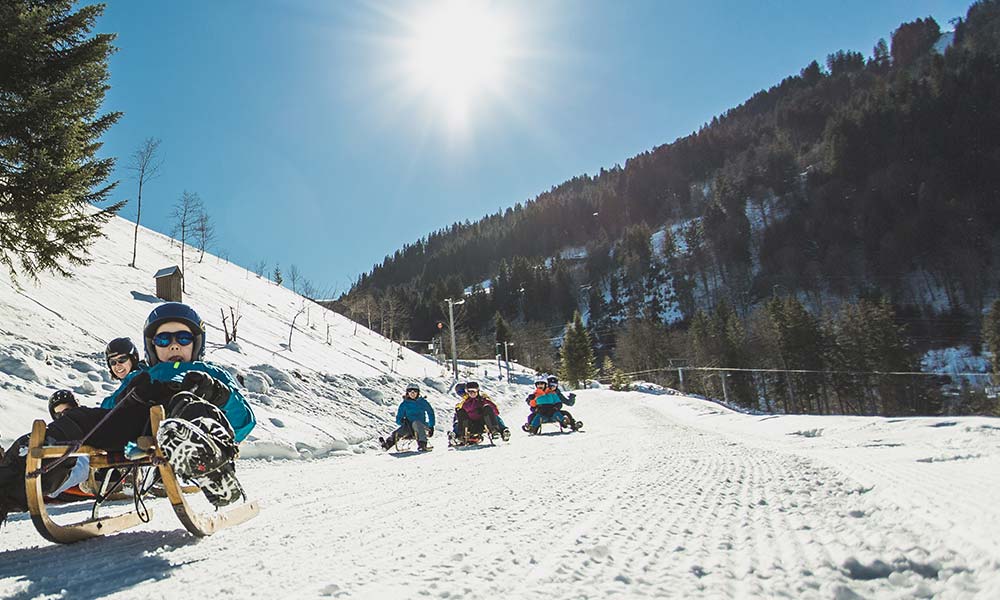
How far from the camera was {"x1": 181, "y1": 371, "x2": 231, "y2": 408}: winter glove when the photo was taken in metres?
2.10

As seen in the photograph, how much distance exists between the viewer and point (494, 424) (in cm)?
855

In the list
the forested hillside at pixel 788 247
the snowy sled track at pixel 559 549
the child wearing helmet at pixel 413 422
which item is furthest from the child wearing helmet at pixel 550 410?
the forested hillside at pixel 788 247

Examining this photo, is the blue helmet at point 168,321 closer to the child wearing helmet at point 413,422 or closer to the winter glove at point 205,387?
the winter glove at point 205,387

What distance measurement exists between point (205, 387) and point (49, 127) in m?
7.19

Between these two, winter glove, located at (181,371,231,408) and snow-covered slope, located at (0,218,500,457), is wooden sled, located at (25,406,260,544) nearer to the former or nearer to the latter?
winter glove, located at (181,371,231,408)

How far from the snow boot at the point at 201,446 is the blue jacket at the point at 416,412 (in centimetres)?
636

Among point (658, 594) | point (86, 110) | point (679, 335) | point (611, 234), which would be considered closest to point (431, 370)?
point (86, 110)

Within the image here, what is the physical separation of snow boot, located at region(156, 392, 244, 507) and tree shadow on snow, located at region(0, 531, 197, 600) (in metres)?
0.27

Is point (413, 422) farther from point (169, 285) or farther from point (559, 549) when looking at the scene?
point (169, 285)

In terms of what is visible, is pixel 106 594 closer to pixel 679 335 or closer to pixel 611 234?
pixel 679 335

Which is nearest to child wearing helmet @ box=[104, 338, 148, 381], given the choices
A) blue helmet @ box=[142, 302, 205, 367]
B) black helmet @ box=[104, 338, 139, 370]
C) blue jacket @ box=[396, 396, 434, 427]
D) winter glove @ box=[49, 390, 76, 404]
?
black helmet @ box=[104, 338, 139, 370]

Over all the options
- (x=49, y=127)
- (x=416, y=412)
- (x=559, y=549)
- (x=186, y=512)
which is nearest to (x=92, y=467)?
(x=186, y=512)

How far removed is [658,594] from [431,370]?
33861 millimetres

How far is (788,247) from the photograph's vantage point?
95875 mm
